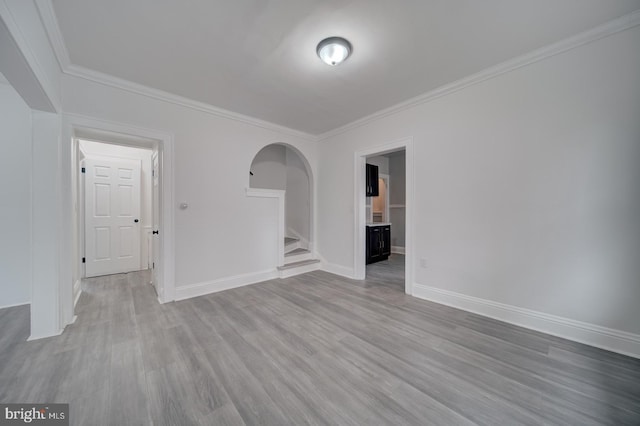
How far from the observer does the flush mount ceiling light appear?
2039 mm

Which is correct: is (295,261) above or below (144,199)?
below

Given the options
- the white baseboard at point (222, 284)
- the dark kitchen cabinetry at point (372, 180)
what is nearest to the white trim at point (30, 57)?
the white baseboard at point (222, 284)

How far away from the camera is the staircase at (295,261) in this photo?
4156 millimetres

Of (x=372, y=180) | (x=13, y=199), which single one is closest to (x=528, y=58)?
(x=372, y=180)

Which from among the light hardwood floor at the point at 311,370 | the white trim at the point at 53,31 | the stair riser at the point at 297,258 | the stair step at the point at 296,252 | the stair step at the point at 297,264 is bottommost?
the light hardwood floor at the point at 311,370

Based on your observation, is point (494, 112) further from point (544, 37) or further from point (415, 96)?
point (415, 96)

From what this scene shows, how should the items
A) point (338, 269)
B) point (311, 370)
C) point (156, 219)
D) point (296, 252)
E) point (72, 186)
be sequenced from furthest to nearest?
point (296, 252), point (338, 269), point (156, 219), point (72, 186), point (311, 370)

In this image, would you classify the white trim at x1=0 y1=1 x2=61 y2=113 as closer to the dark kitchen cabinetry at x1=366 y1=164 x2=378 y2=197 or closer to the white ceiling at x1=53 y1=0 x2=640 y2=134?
the white ceiling at x1=53 y1=0 x2=640 y2=134

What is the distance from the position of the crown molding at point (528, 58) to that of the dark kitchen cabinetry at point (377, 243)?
104 inches

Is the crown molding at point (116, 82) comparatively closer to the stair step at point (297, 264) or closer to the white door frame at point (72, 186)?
the white door frame at point (72, 186)

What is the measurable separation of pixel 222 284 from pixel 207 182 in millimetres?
1527

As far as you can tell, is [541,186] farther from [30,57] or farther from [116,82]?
[116,82]

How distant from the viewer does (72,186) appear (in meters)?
2.54

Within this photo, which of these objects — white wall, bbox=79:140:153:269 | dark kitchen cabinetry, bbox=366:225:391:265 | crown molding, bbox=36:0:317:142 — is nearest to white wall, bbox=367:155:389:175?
dark kitchen cabinetry, bbox=366:225:391:265
